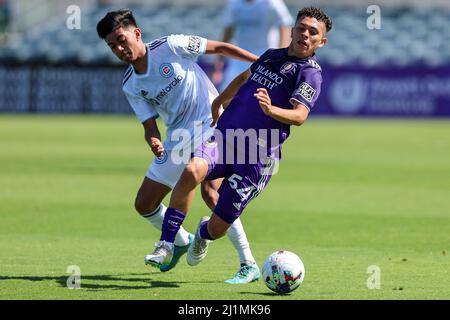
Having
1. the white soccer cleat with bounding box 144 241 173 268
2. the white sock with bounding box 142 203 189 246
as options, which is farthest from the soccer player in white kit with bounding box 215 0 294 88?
the white soccer cleat with bounding box 144 241 173 268

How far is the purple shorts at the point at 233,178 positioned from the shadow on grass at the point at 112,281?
28.4 inches

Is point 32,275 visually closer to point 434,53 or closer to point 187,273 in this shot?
point 187,273

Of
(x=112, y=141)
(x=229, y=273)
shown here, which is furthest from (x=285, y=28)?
(x=112, y=141)

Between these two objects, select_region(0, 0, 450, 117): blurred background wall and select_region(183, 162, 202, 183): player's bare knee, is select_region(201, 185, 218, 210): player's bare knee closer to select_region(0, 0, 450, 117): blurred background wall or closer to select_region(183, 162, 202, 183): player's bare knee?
select_region(183, 162, 202, 183): player's bare knee

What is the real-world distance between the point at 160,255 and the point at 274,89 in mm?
1573

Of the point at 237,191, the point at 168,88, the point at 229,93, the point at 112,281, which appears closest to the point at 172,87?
the point at 168,88

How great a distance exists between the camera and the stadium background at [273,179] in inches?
331

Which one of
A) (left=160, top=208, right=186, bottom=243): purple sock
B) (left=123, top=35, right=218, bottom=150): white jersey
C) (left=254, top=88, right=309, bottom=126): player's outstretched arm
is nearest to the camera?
(left=254, top=88, right=309, bottom=126): player's outstretched arm

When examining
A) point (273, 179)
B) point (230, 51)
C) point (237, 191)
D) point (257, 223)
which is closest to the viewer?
point (237, 191)

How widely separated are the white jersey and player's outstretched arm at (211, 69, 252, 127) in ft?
1.00

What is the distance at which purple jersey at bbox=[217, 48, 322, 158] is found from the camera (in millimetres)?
7875

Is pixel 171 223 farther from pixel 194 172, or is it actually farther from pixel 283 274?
pixel 283 274

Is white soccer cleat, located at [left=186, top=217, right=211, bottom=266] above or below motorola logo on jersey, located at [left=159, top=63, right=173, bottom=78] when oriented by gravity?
below

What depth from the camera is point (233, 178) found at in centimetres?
795
